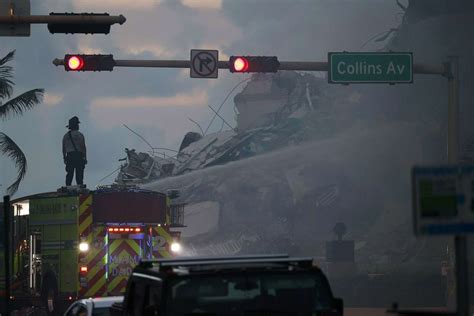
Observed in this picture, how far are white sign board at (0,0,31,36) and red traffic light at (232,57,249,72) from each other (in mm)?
6236

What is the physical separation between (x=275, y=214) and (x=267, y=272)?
216 feet

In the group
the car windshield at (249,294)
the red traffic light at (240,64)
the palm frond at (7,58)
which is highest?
the palm frond at (7,58)

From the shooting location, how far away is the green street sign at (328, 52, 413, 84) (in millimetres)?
24328

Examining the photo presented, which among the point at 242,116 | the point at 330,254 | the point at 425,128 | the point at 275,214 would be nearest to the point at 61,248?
the point at 330,254

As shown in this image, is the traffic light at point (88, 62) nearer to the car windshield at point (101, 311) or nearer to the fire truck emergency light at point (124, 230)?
the fire truck emergency light at point (124, 230)

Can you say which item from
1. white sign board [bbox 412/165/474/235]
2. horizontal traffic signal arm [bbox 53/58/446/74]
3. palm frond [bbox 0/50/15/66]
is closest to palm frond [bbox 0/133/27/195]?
palm frond [bbox 0/50/15/66]

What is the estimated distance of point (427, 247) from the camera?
61.0 meters

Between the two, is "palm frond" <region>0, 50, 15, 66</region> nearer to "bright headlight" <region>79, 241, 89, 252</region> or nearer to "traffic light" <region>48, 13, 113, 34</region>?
"bright headlight" <region>79, 241, 89, 252</region>

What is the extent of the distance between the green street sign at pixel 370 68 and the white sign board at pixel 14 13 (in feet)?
26.1

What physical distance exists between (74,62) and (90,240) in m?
4.69

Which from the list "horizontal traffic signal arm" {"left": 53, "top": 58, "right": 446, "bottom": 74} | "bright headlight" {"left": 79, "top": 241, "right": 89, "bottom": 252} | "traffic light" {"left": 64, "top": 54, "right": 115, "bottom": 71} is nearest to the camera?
"traffic light" {"left": 64, "top": 54, "right": 115, "bottom": 71}

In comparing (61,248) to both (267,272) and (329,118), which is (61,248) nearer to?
(267,272)

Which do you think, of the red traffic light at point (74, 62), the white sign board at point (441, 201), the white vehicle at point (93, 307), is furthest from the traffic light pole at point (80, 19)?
the white sign board at point (441, 201)

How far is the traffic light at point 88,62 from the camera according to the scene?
23.3 meters
